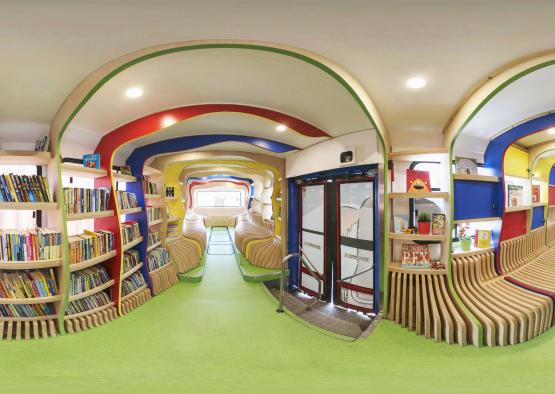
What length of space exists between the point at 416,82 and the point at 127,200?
4.30m

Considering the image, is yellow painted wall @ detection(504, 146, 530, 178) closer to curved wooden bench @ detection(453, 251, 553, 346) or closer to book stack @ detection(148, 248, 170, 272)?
curved wooden bench @ detection(453, 251, 553, 346)

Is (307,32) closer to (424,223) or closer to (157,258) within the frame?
Result: (424,223)

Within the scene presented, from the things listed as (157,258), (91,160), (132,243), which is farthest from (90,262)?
Result: (157,258)

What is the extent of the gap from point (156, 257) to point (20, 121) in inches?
111

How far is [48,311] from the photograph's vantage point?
3.12 metres

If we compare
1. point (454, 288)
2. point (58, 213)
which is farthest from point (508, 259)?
point (58, 213)

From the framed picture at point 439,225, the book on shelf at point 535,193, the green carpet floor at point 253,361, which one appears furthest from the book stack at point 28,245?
the book on shelf at point 535,193

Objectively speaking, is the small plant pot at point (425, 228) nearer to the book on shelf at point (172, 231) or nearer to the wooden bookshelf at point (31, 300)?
the wooden bookshelf at point (31, 300)

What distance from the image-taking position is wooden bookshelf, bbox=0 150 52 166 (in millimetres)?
2895

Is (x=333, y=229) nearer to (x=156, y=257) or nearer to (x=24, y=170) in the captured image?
(x=156, y=257)

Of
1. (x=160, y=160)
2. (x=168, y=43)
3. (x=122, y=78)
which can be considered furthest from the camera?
(x=160, y=160)

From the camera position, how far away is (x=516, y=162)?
5.24 metres

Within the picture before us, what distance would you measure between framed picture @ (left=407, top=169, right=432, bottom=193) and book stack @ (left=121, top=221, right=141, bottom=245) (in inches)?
162

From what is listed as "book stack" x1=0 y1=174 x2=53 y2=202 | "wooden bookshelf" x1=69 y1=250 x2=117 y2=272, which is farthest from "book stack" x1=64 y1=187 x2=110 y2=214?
"wooden bookshelf" x1=69 y1=250 x2=117 y2=272
